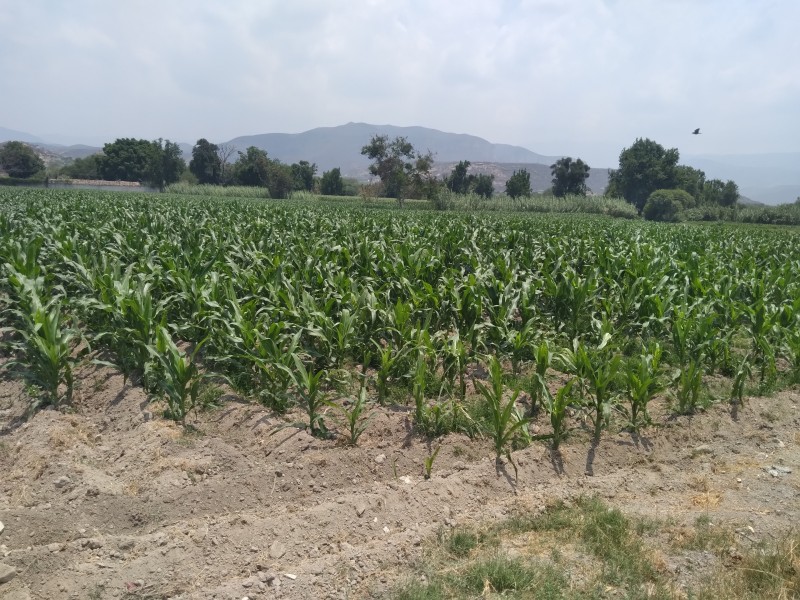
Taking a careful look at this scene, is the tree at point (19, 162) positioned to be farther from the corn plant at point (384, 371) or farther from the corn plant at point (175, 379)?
the corn plant at point (384, 371)

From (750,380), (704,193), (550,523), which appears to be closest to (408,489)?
(550,523)

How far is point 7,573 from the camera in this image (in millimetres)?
2801

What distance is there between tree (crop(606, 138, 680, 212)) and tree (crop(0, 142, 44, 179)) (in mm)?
92729

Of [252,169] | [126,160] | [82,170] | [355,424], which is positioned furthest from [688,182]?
[82,170]

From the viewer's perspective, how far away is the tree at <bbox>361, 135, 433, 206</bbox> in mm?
68000

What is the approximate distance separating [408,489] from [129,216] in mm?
13207

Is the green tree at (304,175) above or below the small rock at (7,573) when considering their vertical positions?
above

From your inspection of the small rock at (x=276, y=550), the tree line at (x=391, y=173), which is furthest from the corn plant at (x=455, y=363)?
the tree line at (x=391, y=173)

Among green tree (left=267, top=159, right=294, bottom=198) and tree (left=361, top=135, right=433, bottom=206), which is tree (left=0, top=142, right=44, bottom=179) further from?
tree (left=361, top=135, right=433, bottom=206)

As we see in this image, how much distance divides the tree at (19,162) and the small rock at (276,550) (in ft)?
325

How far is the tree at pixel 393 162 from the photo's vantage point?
68.0 m

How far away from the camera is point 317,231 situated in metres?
13.1

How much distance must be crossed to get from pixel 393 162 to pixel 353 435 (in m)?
68.9

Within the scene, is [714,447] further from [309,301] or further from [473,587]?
[309,301]
